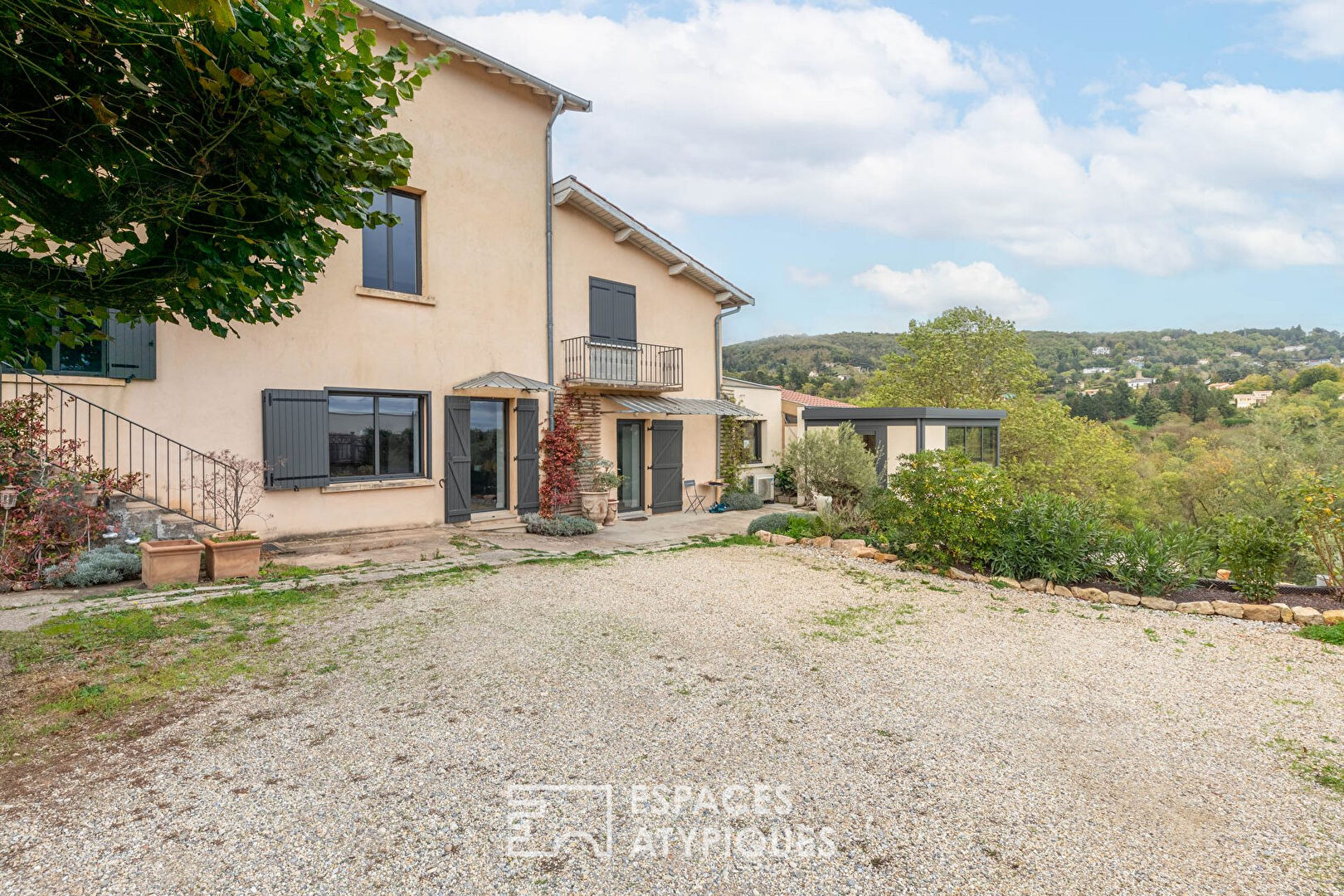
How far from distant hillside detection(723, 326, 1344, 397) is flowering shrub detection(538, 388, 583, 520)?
39837mm

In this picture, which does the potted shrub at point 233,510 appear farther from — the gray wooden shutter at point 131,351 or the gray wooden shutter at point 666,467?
the gray wooden shutter at point 666,467

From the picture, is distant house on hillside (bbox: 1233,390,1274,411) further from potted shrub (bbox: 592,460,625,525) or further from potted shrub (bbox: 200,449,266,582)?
potted shrub (bbox: 200,449,266,582)

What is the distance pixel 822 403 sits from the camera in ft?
89.0

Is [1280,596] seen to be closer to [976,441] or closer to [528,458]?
[976,441]

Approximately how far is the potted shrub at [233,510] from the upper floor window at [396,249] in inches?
148

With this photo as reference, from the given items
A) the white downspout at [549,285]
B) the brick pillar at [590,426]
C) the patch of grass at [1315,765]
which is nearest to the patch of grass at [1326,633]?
the patch of grass at [1315,765]

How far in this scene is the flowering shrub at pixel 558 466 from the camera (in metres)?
13.4

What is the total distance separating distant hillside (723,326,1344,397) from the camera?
191ft

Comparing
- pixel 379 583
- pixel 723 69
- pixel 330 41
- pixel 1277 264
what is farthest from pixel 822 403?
pixel 1277 264

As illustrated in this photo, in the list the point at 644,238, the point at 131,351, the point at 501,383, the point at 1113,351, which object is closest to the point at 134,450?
the point at 131,351

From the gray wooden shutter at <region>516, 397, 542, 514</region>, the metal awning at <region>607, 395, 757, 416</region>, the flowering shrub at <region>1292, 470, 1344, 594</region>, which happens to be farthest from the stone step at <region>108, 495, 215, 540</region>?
the flowering shrub at <region>1292, 470, 1344, 594</region>

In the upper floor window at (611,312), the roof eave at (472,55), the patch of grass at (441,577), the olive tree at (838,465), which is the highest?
the roof eave at (472,55)

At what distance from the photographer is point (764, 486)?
19125 millimetres

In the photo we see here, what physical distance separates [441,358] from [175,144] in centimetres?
839
